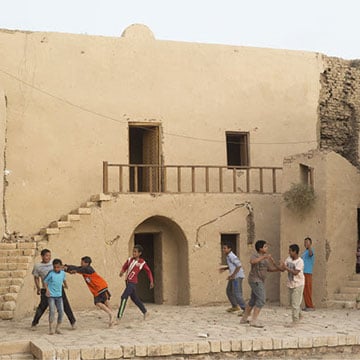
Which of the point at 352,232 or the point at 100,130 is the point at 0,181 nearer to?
the point at 100,130

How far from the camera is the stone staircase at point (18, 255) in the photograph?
Answer: 15172 millimetres

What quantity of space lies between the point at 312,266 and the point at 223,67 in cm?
735

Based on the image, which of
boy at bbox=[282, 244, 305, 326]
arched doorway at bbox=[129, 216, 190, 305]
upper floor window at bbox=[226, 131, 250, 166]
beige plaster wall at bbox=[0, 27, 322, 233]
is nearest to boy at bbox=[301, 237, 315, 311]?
boy at bbox=[282, 244, 305, 326]

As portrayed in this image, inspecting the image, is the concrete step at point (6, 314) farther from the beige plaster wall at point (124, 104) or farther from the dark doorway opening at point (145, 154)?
the dark doorway opening at point (145, 154)

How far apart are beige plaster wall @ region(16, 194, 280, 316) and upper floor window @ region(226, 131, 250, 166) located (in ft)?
8.01

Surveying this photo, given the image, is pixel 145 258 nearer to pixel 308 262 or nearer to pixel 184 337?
pixel 308 262

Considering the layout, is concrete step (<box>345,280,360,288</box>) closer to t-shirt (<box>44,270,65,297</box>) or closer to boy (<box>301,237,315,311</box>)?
boy (<box>301,237,315,311</box>)

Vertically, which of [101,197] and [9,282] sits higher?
[101,197]

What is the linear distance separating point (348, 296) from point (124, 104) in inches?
313

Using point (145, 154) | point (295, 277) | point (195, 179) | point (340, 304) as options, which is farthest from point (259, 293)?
point (145, 154)

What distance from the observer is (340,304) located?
55.2 ft

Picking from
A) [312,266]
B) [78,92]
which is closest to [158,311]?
[312,266]

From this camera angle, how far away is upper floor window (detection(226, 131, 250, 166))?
2183 cm

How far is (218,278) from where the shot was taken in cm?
1916
